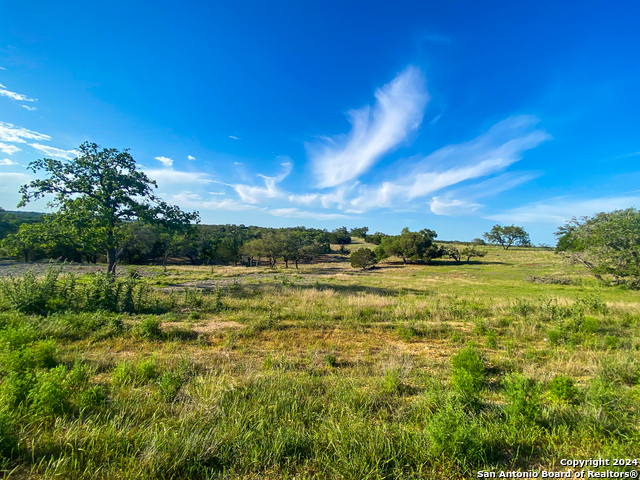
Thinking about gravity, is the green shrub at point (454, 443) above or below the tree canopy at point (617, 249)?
below

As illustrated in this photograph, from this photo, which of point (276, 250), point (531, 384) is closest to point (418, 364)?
point (531, 384)

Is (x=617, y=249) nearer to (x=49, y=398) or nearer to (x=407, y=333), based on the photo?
(x=407, y=333)

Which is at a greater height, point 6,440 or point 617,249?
point 617,249

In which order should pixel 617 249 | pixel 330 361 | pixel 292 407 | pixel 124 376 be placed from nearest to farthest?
1. pixel 292 407
2. pixel 124 376
3. pixel 330 361
4. pixel 617 249

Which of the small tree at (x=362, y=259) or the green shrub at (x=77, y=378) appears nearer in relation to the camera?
the green shrub at (x=77, y=378)

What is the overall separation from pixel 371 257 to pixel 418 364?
54.3 metres

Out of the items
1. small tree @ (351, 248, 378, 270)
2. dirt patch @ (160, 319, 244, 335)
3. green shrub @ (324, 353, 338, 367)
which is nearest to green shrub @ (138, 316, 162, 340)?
dirt patch @ (160, 319, 244, 335)

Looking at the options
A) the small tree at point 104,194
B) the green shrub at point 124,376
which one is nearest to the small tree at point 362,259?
the small tree at point 104,194

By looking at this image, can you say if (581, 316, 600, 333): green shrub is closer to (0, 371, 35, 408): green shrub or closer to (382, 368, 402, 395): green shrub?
(382, 368, 402, 395): green shrub

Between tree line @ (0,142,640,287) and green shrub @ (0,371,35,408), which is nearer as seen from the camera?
green shrub @ (0,371,35,408)

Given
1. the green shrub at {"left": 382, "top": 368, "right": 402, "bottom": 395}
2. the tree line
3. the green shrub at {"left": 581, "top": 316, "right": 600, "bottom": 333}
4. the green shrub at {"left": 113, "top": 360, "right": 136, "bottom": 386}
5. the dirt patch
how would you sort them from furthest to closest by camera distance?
the tree line → the green shrub at {"left": 581, "top": 316, "right": 600, "bottom": 333} → the dirt patch → the green shrub at {"left": 382, "top": 368, "right": 402, "bottom": 395} → the green shrub at {"left": 113, "top": 360, "right": 136, "bottom": 386}

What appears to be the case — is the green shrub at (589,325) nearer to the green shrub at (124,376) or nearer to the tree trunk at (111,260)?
the green shrub at (124,376)

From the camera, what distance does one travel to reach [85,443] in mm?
2795

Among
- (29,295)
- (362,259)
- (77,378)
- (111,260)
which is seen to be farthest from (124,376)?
(362,259)
